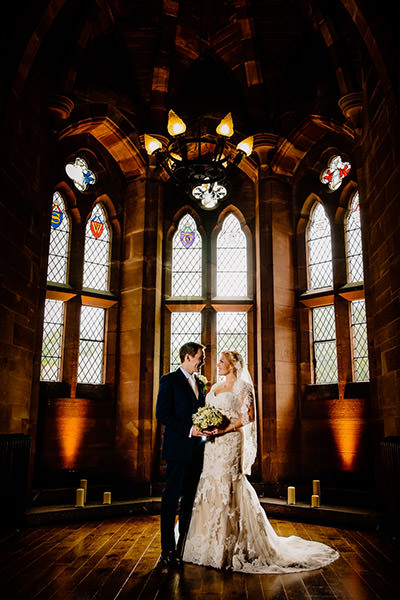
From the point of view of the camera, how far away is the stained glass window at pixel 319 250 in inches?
320

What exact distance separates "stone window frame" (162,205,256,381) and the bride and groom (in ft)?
11.3

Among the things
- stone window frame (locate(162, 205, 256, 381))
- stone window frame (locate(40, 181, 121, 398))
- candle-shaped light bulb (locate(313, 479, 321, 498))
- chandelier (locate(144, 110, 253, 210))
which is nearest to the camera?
chandelier (locate(144, 110, 253, 210))

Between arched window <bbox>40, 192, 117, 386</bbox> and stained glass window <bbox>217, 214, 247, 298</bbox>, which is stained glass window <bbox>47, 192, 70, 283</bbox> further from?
stained glass window <bbox>217, 214, 247, 298</bbox>

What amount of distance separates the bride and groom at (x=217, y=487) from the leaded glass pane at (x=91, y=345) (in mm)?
3545

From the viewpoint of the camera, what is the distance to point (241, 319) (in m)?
8.52

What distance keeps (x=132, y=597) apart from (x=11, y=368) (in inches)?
123

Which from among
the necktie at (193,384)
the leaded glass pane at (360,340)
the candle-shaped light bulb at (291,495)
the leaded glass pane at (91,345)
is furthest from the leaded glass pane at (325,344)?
the necktie at (193,384)

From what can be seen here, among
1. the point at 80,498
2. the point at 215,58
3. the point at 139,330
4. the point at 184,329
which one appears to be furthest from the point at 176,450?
the point at 215,58

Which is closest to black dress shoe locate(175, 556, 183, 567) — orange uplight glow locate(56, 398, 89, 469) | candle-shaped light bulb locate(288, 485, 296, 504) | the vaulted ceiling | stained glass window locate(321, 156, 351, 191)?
candle-shaped light bulb locate(288, 485, 296, 504)

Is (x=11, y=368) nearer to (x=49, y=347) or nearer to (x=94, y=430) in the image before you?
(x=49, y=347)

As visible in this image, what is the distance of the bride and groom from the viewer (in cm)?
426

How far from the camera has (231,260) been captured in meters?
8.82

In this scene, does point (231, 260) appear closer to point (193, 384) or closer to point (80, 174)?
point (80, 174)

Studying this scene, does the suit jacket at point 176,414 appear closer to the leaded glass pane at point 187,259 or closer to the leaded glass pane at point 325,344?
the leaded glass pane at point 325,344
